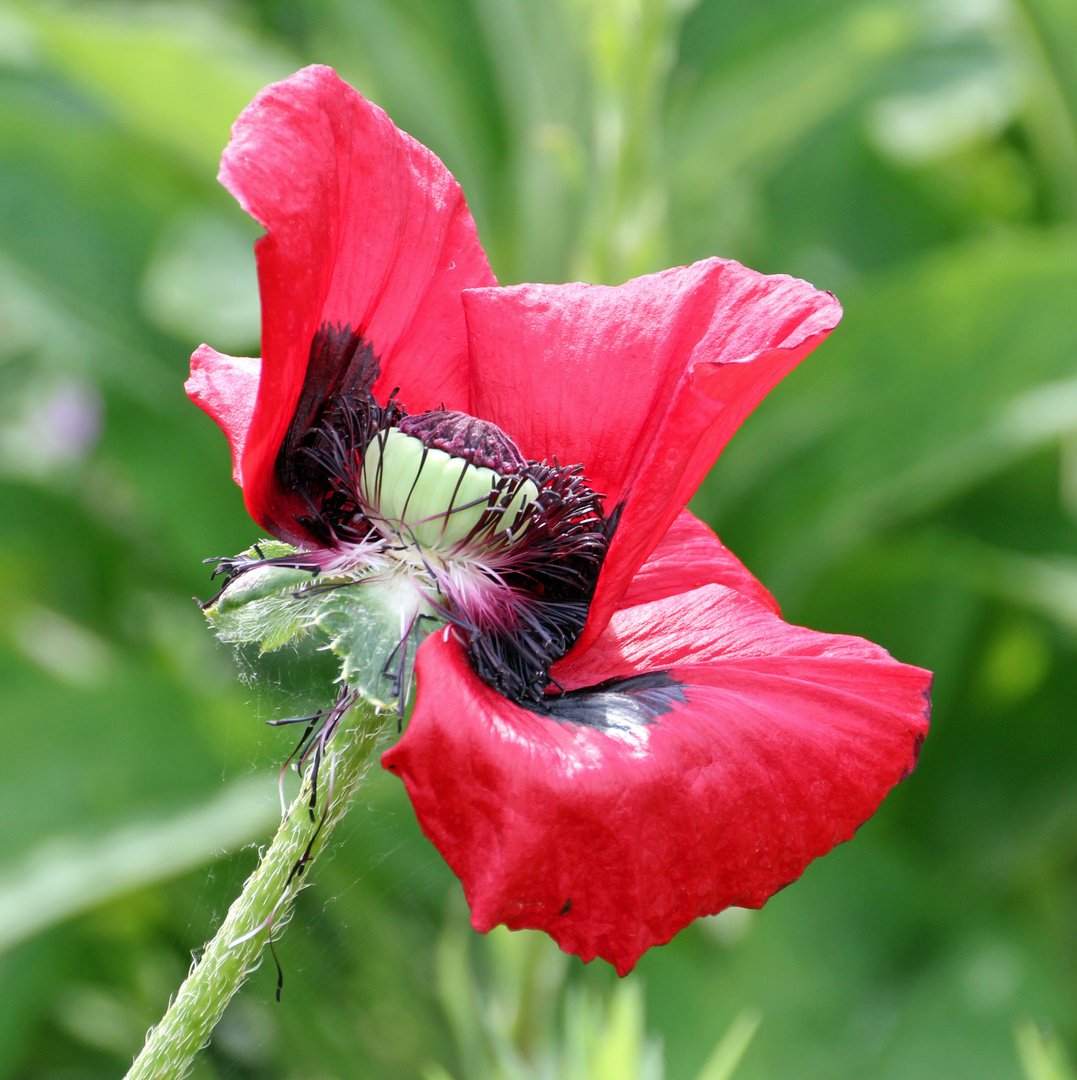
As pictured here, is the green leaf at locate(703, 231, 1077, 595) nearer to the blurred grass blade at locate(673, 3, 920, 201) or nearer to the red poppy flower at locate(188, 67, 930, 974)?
the blurred grass blade at locate(673, 3, 920, 201)

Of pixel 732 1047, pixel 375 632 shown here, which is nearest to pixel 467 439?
pixel 375 632

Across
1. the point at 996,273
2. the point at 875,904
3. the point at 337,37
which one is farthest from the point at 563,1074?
the point at 337,37

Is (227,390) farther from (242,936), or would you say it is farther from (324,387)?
(242,936)

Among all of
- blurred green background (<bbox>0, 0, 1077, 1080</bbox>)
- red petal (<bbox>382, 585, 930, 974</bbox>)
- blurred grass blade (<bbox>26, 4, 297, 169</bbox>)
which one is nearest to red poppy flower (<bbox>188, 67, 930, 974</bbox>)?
red petal (<bbox>382, 585, 930, 974</bbox>)

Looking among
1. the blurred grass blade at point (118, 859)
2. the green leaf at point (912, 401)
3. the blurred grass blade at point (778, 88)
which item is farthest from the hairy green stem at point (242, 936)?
the blurred grass blade at point (778, 88)

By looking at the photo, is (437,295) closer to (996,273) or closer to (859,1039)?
(996,273)

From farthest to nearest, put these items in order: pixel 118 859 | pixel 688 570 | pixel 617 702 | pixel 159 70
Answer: pixel 159 70 → pixel 118 859 → pixel 688 570 → pixel 617 702
